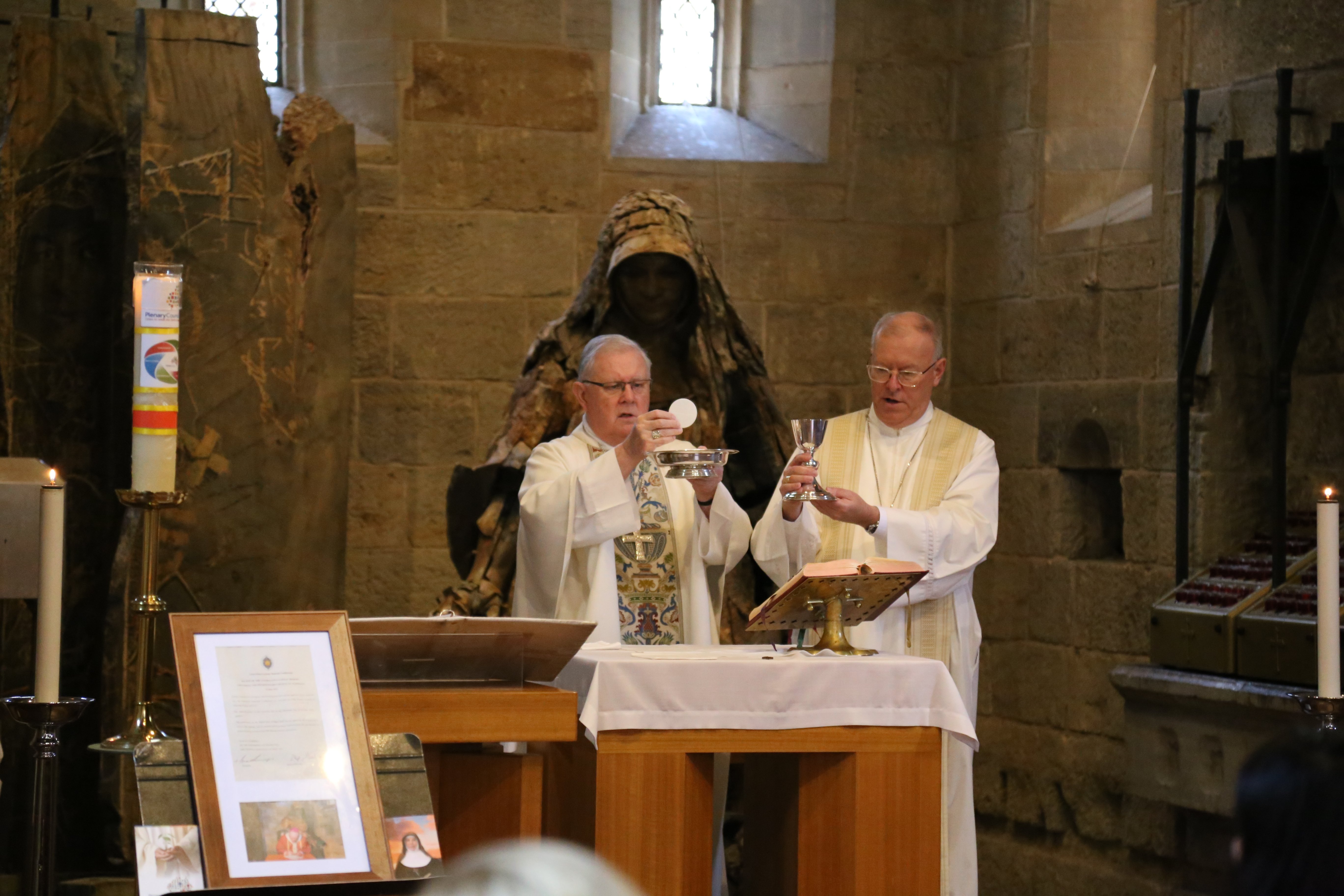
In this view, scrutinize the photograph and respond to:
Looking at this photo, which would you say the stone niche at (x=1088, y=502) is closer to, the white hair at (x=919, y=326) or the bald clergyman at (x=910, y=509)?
the bald clergyman at (x=910, y=509)

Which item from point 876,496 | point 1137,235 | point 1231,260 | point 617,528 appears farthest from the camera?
point 1137,235

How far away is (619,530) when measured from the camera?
4.62 metres

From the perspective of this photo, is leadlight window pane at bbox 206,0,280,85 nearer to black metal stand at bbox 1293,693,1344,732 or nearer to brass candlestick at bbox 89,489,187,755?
brass candlestick at bbox 89,489,187,755

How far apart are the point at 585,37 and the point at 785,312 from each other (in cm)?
149

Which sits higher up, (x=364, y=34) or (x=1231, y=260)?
(x=364, y=34)

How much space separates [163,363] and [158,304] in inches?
4.9

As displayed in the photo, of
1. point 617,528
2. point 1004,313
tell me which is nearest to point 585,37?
point 1004,313

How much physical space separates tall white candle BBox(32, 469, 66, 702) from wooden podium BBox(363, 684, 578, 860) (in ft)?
1.87

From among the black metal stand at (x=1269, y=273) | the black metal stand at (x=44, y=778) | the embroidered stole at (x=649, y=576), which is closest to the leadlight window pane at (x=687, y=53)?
the black metal stand at (x=1269, y=273)

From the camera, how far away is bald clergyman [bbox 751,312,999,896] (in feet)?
15.3

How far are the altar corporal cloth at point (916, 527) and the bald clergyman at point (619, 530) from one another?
201 mm

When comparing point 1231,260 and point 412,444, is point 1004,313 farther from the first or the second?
point 412,444

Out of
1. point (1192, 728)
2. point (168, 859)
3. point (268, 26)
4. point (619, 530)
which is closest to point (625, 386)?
point (619, 530)

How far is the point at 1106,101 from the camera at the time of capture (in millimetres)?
7246
